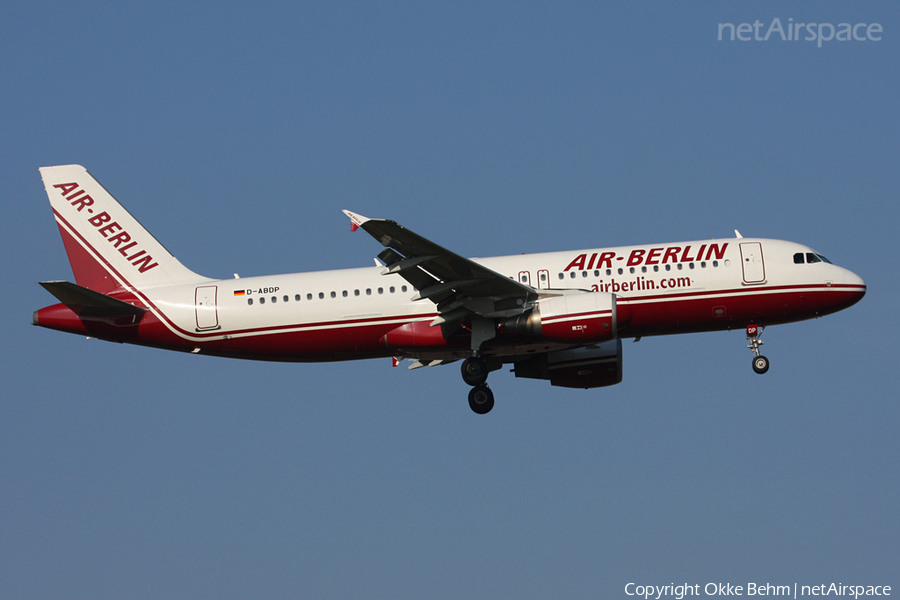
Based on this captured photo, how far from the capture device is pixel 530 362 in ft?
130

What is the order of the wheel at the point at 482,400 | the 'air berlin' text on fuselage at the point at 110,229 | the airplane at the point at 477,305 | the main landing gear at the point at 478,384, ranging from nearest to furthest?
the airplane at the point at 477,305, the main landing gear at the point at 478,384, the wheel at the point at 482,400, the 'air berlin' text on fuselage at the point at 110,229

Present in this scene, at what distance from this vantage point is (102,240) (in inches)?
1563

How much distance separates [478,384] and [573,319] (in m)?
4.88

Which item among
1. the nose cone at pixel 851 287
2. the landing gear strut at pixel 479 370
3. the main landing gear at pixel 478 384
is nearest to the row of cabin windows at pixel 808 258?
the nose cone at pixel 851 287

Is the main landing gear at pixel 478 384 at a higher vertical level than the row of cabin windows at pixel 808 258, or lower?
lower

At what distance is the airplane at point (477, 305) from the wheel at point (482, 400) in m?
0.03

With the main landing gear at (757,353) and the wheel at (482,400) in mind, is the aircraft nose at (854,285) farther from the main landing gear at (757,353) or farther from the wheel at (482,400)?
the wheel at (482,400)

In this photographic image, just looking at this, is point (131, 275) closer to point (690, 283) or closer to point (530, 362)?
point (530, 362)

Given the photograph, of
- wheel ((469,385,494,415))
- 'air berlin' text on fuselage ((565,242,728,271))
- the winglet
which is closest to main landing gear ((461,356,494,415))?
wheel ((469,385,494,415))

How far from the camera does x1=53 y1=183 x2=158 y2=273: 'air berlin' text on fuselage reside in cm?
3938

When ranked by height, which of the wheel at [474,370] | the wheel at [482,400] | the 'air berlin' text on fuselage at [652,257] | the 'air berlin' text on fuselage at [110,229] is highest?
the 'air berlin' text on fuselage at [110,229]

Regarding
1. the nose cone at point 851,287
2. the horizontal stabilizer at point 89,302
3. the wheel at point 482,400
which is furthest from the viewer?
the wheel at point 482,400

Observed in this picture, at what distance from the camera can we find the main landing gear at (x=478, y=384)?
3697 centimetres

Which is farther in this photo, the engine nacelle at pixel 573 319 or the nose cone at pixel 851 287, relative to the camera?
the nose cone at pixel 851 287
